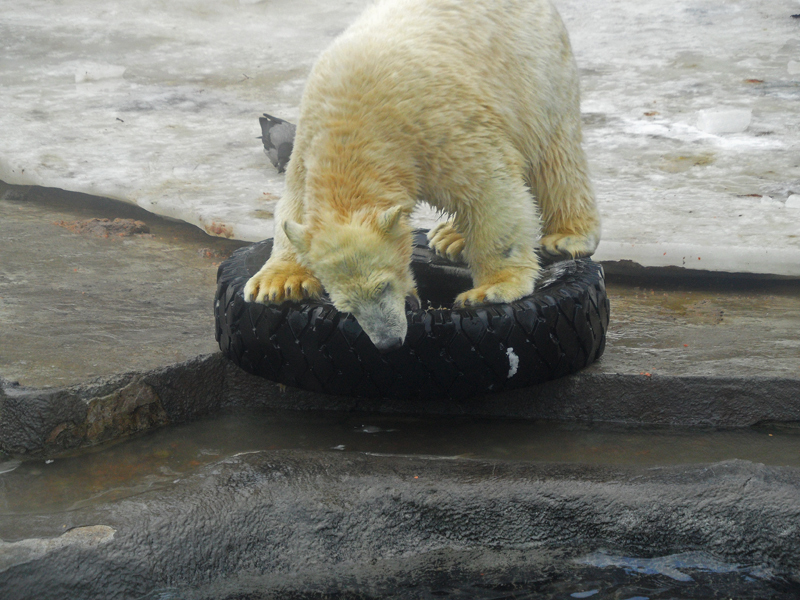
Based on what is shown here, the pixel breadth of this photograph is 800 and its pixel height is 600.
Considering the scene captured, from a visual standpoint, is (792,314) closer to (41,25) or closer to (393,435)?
(393,435)

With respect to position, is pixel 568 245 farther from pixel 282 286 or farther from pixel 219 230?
pixel 219 230

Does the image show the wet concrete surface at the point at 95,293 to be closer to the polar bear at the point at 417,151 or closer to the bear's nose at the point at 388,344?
the polar bear at the point at 417,151

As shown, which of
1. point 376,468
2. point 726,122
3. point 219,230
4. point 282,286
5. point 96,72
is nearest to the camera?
point 376,468

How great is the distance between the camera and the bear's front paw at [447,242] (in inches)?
125

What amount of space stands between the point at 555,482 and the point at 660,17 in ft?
22.6

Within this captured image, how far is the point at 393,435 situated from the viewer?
8.09ft

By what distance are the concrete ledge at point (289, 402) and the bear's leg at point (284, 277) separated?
1.07 ft

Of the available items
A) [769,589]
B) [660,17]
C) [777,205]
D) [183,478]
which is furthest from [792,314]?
[660,17]

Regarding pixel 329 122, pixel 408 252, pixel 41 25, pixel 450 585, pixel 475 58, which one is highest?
pixel 41 25

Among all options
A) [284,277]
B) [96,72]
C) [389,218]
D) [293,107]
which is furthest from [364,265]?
[96,72]

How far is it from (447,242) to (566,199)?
1.74ft

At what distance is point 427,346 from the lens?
7.66ft

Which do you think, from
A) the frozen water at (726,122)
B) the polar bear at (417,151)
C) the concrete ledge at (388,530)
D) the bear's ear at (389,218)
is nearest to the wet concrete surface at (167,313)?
the polar bear at (417,151)

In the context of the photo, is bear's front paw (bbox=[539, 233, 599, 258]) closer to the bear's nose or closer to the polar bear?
the polar bear
